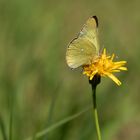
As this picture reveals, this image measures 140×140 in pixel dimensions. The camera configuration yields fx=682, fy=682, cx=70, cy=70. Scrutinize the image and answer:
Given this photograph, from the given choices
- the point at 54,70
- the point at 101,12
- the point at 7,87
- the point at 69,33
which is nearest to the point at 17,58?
the point at 54,70

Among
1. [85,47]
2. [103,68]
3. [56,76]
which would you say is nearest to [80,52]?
[85,47]

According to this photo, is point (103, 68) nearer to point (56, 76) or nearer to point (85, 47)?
point (85, 47)

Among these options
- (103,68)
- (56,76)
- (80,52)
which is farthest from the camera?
(56,76)

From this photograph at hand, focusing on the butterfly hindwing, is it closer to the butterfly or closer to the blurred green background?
the butterfly

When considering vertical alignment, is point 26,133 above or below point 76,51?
below

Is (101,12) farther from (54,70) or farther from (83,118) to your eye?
(83,118)
